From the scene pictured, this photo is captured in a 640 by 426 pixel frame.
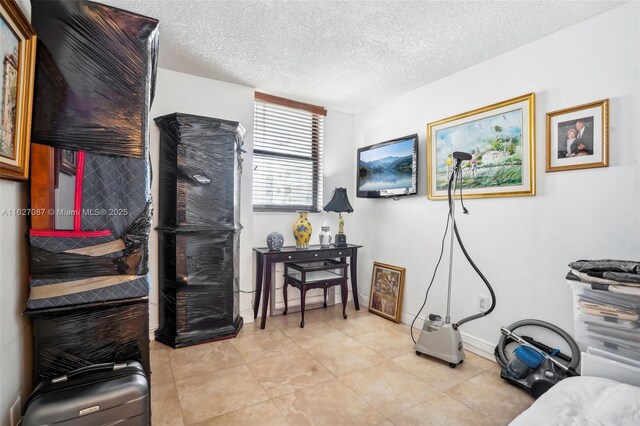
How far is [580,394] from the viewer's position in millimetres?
1237

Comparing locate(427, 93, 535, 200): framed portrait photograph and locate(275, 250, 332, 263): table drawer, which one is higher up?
locate(427, 93, 535, 200): framed portrait photograph

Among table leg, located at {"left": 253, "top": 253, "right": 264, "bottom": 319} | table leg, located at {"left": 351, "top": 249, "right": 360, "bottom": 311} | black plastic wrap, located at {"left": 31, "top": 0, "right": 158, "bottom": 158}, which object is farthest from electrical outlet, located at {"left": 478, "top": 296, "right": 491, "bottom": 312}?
black plastic wrap, located at {"left": 31, "top": 0, "right": 158, "bottom": 158}

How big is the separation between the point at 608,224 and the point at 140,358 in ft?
9.17

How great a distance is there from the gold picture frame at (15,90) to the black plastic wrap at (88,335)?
63 cm

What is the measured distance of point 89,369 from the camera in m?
1.29

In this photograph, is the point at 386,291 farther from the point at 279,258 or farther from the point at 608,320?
the point at 608,320

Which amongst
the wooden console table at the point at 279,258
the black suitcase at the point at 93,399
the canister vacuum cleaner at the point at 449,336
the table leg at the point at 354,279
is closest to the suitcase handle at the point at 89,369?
the black suitcase at the point at 93,399

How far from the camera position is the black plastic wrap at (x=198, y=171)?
251 cm

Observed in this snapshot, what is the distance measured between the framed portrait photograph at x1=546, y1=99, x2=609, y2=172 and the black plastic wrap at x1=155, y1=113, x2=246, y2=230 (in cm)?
249

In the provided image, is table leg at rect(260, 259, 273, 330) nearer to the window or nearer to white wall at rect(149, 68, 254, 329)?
white wall at rect(149, 68, 254, 329)

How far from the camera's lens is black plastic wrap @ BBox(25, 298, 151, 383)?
4.20ft

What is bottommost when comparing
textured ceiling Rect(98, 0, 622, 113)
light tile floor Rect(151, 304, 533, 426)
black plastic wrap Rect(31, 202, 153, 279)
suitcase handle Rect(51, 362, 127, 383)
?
light tile floor Rect(151, 304, 533, 426)

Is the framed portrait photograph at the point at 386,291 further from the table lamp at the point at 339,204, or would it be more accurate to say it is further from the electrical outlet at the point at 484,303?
the electrical outlet at the point at 484,303

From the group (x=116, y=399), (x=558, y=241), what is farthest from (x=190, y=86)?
(x=558, y=241)
